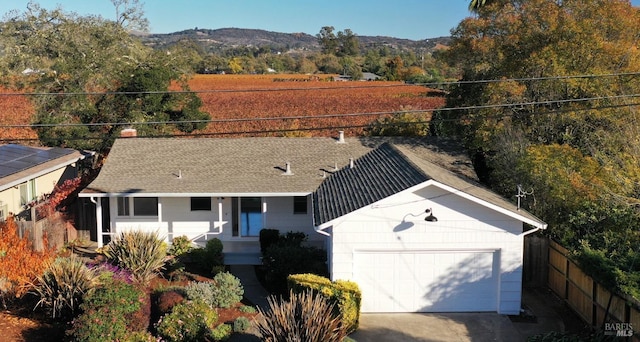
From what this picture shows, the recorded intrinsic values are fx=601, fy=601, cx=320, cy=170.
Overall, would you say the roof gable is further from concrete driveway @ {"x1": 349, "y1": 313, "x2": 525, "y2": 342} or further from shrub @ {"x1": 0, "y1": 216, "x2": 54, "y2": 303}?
shrub @ {"x1": 0, "y1": 216, "x2": 54, "y2": 303}

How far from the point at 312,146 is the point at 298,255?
24.6ft

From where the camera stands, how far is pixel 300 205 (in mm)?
20094

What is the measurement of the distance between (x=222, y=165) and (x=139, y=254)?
588cm

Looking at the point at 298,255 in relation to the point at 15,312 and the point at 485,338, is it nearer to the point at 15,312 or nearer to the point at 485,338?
the point at 485,338

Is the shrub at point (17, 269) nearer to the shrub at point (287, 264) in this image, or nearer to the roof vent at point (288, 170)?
the shrub at point (287, 264)

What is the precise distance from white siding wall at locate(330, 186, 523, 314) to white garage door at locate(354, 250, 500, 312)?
23cm

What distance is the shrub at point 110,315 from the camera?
459 inches

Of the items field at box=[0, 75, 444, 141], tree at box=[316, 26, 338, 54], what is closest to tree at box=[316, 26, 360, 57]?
tree at box=[316, 26, 338, 54]

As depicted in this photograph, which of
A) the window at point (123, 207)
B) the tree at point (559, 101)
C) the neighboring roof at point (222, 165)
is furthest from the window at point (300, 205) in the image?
the window at point (123, 207)

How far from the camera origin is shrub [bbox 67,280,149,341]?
11656mm

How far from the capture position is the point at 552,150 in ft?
55.7

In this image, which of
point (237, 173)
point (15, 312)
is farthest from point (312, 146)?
point (15, 312)

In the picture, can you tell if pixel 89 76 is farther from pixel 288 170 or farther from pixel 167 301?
pixel 167 301

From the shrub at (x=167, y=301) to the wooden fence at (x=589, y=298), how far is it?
29.8 feet
